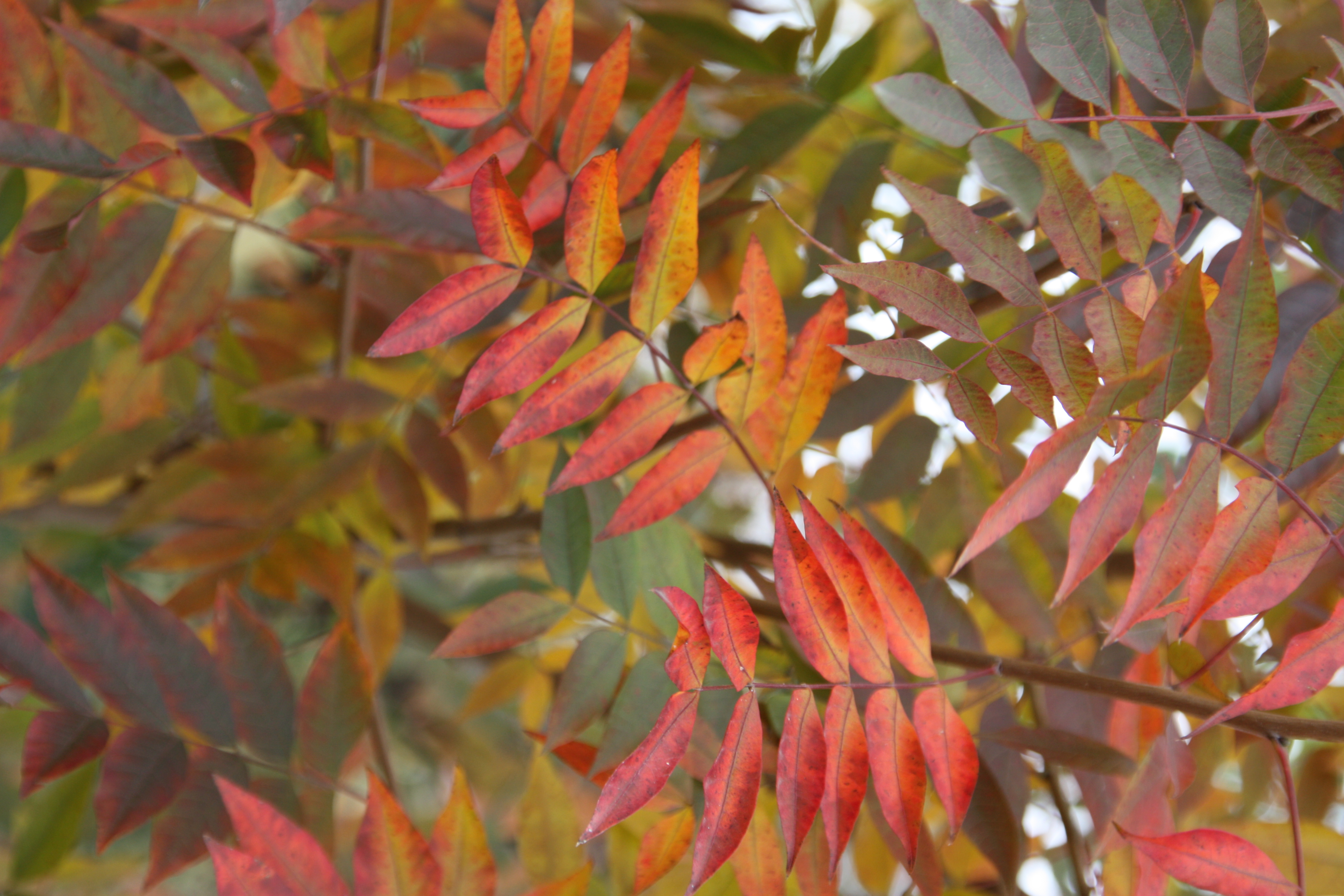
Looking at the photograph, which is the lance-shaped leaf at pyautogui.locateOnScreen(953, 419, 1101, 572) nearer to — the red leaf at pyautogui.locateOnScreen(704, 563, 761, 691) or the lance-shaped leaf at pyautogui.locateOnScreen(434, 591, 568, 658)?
the red leaf at pyautogui.locateOnScreen(704, 563, 761, 691)

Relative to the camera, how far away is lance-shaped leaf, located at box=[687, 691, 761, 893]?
8.3 inches

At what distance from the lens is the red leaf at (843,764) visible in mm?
233

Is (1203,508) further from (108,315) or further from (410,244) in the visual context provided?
(108,315)

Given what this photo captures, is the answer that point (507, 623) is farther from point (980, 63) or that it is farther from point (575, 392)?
point (980, 63)

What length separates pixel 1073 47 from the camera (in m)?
0.23

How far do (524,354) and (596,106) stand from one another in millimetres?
98

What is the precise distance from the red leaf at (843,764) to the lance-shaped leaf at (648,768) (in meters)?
0.04

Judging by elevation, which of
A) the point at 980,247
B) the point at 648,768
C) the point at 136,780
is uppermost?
the point at 980,247

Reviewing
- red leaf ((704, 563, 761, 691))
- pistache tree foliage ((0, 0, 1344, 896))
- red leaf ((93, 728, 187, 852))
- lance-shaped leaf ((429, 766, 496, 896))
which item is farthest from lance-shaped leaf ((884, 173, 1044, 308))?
red leaf ((93, 728, 187, 852))

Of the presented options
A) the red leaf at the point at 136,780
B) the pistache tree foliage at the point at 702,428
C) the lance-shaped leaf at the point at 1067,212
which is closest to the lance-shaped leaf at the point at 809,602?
the pistache tree foliage at the point at 702,428

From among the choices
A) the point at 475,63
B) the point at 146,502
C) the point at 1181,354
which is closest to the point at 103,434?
the point at 146,502

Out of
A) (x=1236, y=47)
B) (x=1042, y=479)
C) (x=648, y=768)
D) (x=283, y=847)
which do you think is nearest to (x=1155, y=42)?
(x=1236, y=47)

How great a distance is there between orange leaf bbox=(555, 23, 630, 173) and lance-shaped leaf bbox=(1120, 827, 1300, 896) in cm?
26

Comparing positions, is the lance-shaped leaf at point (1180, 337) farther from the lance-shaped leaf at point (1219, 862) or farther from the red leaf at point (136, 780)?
the red leaf at point (136, 780)
